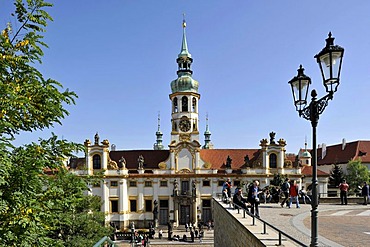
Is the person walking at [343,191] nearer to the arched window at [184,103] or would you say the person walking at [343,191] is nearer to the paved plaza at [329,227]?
the paved plaza at [329,227]

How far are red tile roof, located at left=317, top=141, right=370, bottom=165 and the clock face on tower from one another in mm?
33177

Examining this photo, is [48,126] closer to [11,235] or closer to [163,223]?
[11,235]

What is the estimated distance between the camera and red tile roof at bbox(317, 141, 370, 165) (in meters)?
57.9

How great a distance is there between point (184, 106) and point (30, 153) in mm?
38961

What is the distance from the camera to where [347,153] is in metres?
60.6

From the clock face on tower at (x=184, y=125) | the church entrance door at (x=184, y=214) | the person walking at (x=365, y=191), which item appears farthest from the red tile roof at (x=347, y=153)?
the person walking at (x=365, y=191)

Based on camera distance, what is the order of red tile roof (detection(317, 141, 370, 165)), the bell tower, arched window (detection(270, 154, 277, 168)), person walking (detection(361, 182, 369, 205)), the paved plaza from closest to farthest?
the paved plaza < person walking (detection(361, 182, 369, 205)) < arched window (detection(270, 154, 277, 168)) < the bell tower < red tile roof (detection(317, 141, 370, 165))

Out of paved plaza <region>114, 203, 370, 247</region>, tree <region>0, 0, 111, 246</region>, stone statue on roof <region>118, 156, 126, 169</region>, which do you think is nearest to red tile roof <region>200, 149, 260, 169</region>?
stone statue on roof <region>118, 156, 126, 169</region>

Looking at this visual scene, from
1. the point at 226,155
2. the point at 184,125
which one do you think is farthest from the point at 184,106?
the point at 226,155

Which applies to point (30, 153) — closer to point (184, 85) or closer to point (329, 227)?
point (329, 227)

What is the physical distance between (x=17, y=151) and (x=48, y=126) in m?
1.14

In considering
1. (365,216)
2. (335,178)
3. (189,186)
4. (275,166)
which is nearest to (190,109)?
(189,186)

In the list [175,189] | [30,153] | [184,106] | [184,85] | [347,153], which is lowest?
[175,189]

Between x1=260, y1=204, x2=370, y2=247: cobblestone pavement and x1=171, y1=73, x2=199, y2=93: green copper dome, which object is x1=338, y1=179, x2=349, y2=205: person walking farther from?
x1=171, y1=73, x2=199, y2=93: green copper dome
